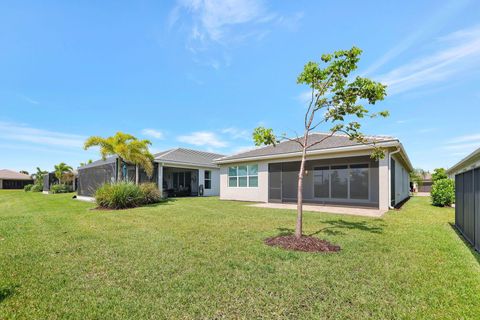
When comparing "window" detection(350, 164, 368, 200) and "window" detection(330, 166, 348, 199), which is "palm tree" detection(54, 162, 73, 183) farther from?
"window" detection(350, 164, 368, 200)

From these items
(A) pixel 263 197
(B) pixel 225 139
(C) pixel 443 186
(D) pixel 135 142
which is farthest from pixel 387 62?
(B) pixel 225 139

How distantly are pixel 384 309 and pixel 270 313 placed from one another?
1335 mm

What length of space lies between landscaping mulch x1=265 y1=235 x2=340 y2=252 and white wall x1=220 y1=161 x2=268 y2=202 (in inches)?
397

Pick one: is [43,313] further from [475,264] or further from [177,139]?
[177,139]

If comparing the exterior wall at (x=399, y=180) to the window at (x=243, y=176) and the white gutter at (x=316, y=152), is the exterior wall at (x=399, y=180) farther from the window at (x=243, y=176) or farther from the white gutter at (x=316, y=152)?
the window at (x=243, y=176)

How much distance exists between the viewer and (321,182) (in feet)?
52.1

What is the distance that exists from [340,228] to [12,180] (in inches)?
2924

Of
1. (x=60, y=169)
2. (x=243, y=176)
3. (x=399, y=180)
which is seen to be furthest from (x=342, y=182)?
(x=60, y=169)

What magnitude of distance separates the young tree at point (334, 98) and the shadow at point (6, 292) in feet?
16.9

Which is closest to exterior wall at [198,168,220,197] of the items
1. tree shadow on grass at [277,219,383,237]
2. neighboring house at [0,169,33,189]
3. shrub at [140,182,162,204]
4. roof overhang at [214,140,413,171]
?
roof overhang at [214,140,413,171]

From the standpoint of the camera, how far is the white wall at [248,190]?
1589 cm

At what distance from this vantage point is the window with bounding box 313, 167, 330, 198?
15602mm

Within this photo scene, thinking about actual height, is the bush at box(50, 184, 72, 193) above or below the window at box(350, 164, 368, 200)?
below

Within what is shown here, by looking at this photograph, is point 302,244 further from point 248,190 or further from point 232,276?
point 248,190
